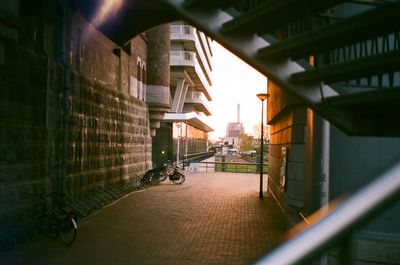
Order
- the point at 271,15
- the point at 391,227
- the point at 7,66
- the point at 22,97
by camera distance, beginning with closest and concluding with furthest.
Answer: the point at 271,15 → the point at 391,227 → the point at 7,66 → the point at 22,97

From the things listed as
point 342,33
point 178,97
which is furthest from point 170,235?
point 178,97

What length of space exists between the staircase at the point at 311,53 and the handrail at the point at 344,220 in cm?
248

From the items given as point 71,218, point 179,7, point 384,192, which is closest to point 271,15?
point 179,7

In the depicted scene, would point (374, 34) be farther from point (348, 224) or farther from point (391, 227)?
point (391, 227)

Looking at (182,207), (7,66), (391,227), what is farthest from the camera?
(182,207)

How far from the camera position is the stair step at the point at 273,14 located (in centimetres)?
350

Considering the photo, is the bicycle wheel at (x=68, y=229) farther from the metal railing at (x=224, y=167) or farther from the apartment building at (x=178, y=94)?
the apartment building at (x=178, y=94)

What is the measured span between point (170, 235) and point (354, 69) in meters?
8.17

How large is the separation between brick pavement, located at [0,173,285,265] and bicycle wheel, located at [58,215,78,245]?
0.19 m

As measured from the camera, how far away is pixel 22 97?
32.6 feet

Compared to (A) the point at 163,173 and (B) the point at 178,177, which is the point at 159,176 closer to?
(A) the point at 163,173

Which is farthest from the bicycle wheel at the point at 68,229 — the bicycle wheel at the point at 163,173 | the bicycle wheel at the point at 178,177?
the bicycle wheel at the point at 178,177

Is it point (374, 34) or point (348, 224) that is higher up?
point (374, 34)

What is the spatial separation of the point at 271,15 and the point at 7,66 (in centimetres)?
741
